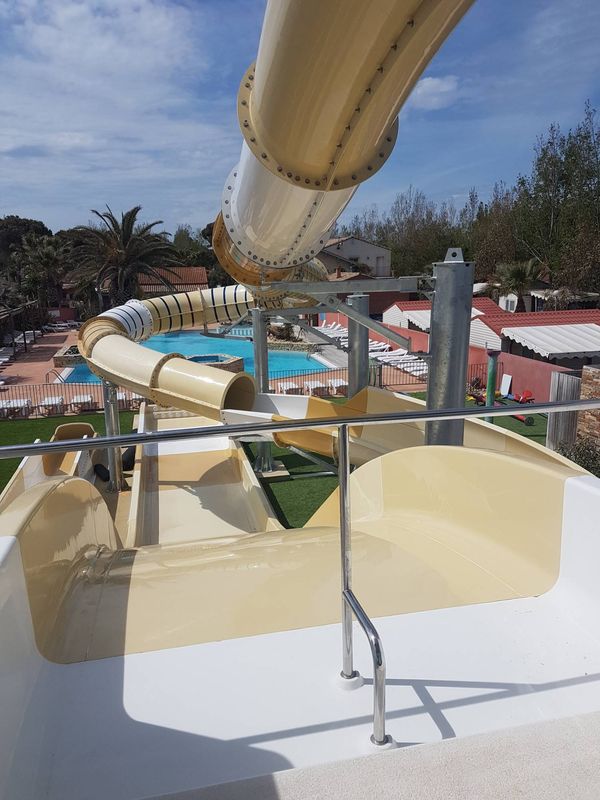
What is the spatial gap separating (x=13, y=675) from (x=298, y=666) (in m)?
0.91

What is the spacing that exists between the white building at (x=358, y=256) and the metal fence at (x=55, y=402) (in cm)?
3020

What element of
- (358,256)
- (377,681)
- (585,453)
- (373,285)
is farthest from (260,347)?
(358,256)

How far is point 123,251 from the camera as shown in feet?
94.5

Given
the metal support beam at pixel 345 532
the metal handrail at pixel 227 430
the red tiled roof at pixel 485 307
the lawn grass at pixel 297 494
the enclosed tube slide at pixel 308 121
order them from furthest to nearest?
A: the red tiled roof at pixel 485 307 < the lawn grass at pixel 297 494 < the enclosed tube slide at pixel 308 121 < the metal support beam at pixel 345 532 < the metal handrail at pixel 227 430

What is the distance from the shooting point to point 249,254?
658 centimetres

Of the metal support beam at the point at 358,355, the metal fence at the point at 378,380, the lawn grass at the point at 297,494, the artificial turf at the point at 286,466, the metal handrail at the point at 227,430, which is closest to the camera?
the metal handrail at the point at 227,430

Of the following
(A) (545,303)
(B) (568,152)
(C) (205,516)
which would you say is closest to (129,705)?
(C) (205,516)

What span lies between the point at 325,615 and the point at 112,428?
793cm

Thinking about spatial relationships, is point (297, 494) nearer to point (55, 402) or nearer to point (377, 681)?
point (377, 681)

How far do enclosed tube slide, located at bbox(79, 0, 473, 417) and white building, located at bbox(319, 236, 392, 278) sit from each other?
38.1m

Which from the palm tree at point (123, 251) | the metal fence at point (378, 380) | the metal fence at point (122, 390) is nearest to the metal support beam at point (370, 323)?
the metal fence at point (122, 390)

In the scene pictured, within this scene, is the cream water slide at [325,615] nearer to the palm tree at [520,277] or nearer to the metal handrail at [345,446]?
the metal handrail at [345,446]

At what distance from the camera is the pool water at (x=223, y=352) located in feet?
72.9

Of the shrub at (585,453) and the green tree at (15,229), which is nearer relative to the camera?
the shrub at (585,453)
